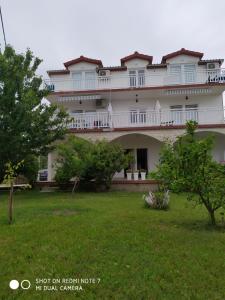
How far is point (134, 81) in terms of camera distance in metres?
22.6

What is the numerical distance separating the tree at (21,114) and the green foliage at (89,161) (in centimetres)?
158

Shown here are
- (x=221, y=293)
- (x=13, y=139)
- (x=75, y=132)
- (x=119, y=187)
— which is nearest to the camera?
(x=221, y=293)

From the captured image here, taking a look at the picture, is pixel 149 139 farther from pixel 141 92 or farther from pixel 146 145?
pixel 141 92

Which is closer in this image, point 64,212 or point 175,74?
point 64,212

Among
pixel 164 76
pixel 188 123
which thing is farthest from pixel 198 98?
pixel 188 123

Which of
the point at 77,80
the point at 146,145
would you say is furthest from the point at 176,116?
the point at 77,80

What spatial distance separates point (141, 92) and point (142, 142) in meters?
3.74

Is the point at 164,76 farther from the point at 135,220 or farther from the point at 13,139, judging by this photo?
the point at 135,220

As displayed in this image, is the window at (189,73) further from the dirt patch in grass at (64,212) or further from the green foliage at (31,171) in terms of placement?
the dirt patch in grass at (64,212)

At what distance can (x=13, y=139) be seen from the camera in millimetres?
14969

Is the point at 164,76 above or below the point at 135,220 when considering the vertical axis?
above

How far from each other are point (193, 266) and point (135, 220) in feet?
11.2

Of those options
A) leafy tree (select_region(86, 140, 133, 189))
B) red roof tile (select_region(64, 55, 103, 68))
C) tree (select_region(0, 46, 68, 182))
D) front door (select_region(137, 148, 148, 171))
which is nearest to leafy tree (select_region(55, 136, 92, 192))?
leafy tree (select_region(86, 140, 133, 189))

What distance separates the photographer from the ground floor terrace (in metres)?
19.3
